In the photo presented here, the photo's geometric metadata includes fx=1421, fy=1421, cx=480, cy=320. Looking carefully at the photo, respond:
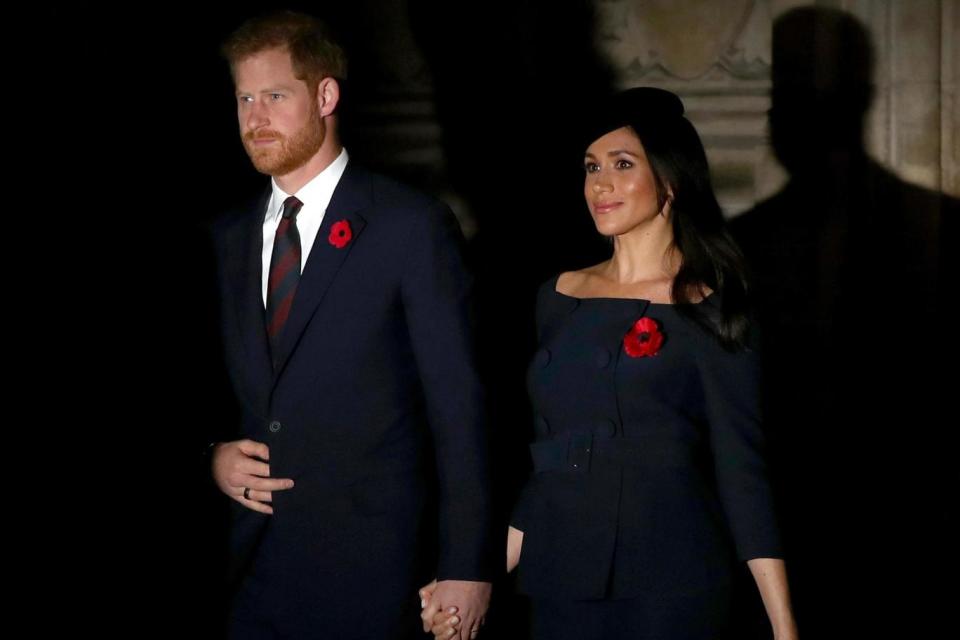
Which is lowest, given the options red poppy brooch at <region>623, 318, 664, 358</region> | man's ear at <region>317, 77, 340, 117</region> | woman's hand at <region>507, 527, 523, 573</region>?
woman's hand at <region>507, 527, 523, 573</region>

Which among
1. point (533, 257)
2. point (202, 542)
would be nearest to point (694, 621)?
point (202, 542)

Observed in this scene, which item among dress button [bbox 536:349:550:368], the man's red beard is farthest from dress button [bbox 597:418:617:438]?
the man's red beard

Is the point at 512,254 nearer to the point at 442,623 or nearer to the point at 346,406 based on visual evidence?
the point at 346,406

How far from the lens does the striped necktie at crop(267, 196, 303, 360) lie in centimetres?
330

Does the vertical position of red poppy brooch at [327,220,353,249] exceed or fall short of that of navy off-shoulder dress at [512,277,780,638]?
it exceeds it

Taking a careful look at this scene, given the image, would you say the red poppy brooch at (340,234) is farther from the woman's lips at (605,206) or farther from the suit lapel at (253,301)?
the woman's lips at (605,206)

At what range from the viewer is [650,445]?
3.28m

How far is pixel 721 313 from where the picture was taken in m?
3.31

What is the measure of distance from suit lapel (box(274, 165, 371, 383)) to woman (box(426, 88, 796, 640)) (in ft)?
1.85

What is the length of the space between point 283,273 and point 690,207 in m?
1.01

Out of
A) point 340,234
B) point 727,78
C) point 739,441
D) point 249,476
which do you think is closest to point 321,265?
point 340,234

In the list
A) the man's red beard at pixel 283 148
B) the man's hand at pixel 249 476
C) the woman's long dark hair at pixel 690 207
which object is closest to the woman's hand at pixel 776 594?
the woman's long dark hair at pixel 690 207

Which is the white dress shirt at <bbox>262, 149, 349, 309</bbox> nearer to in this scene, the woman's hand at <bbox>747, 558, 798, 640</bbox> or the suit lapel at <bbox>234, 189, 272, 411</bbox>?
the suit lapel at <bbox>234, 189, 272, 411</bbox>

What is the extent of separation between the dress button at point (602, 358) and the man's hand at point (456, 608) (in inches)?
22.5
